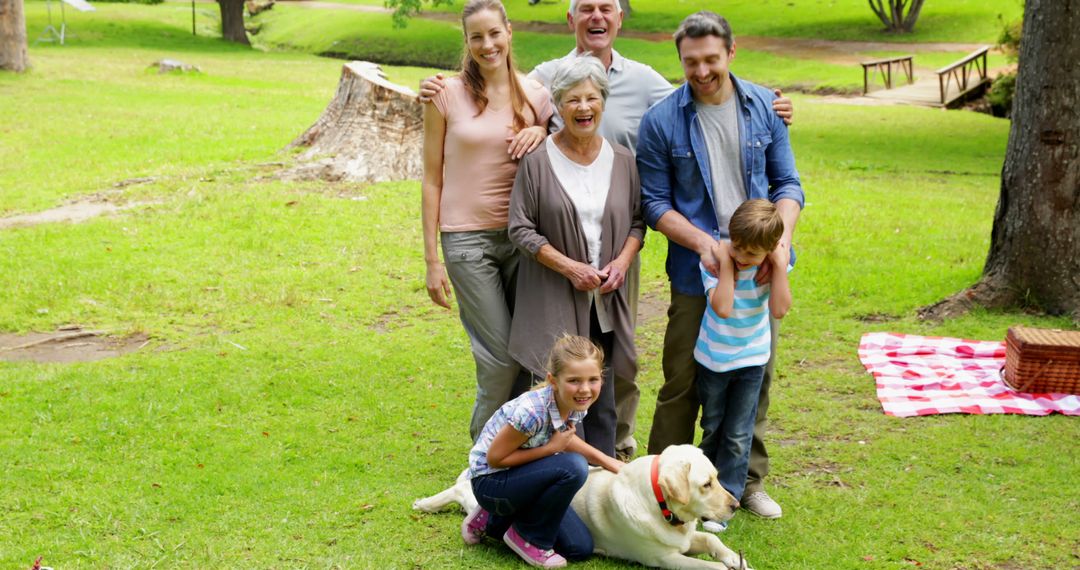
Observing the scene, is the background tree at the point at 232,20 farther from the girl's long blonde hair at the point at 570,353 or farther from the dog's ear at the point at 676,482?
the dog's ear at the point at 676,482

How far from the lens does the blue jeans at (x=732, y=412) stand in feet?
14.5

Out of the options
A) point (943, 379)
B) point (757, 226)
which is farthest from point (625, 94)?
point (943, 379)

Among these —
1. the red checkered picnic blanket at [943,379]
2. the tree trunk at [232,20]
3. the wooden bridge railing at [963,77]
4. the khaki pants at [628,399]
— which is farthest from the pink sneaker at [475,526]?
the tree trunk at [232,20]

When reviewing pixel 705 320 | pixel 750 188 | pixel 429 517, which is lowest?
pixel 429 517

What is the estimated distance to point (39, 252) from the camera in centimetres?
877

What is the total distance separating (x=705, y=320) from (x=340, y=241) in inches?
218

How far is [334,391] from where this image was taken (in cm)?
625

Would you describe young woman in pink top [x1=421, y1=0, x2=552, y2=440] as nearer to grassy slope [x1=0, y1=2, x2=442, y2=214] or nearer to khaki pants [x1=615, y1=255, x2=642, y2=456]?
khaki pants [x1=615, y1=255, x2=642, y2=456]

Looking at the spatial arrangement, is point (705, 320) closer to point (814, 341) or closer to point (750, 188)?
point (750, 188)

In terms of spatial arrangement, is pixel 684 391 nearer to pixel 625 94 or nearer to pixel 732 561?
pixel 732 561

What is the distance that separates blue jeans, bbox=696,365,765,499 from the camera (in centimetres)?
443

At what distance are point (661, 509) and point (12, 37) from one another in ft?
62.6

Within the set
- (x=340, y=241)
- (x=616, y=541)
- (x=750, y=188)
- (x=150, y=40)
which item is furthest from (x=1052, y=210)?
(x=150, y=40)

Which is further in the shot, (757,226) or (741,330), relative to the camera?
(741,330)
